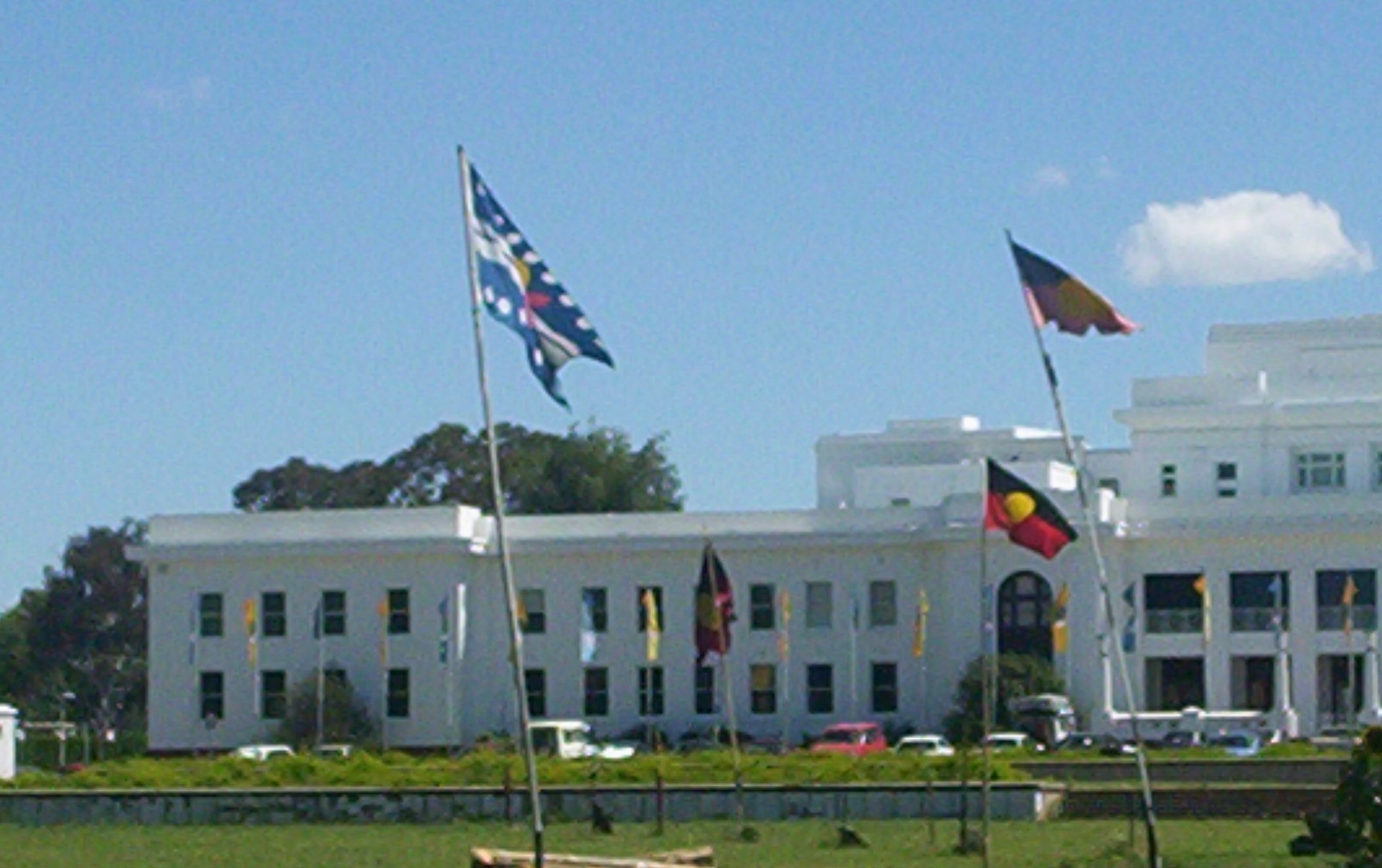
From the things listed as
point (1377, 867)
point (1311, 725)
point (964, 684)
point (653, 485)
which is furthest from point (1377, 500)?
point (1377, 867)

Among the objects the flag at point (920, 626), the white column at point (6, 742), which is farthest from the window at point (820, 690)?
the white column at point (6, 742)

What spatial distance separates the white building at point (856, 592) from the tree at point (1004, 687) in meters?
0.89

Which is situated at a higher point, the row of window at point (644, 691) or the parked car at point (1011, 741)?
the row of window at point (644, 691)

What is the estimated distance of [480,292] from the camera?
22328mm

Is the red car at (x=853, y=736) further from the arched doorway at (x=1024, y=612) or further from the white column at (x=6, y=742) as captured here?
the white column at (x=6, y=742)

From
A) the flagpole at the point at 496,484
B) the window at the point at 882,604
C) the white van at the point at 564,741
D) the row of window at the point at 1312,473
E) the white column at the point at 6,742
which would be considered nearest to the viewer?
the flagpole at the point at 496,484

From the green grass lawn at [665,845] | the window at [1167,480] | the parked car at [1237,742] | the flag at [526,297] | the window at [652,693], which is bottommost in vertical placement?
the green grass lawn at [665,845]

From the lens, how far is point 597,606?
7819cm

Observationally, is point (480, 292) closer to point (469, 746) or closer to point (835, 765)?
point (835, 765)

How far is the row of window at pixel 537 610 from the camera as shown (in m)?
76.4

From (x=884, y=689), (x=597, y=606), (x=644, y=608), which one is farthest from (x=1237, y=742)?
(x=597, y=606)

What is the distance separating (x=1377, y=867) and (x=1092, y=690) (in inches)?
1997

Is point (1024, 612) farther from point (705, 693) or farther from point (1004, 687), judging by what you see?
point (705, 693)

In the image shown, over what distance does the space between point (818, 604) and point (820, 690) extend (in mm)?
2210
